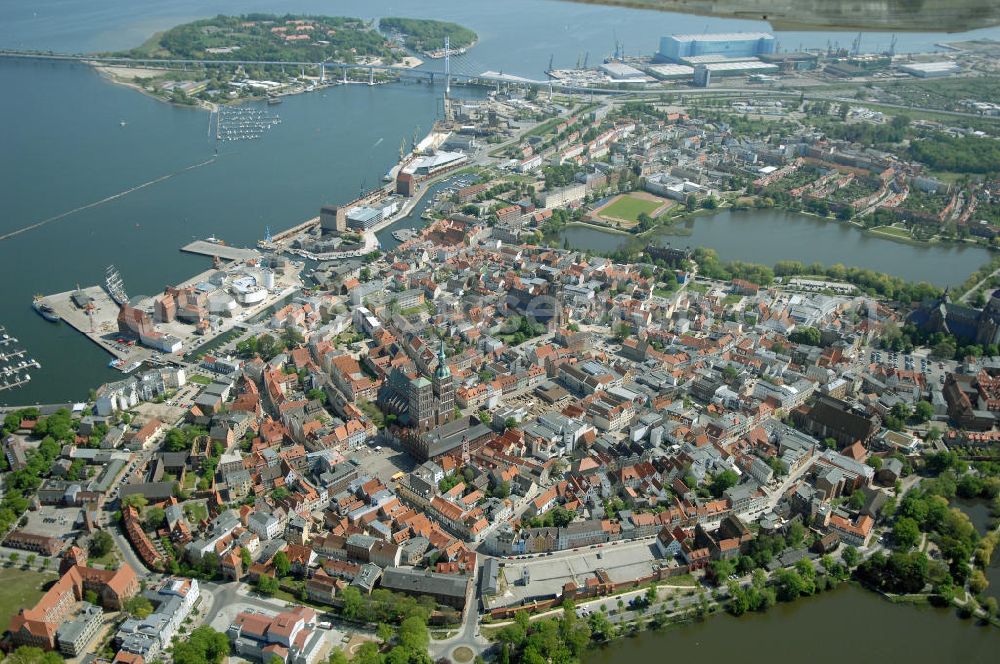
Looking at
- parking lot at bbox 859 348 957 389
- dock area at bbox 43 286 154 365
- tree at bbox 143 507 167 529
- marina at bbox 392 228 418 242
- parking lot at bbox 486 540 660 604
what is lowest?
parking lot at bbox 486 540 660 604

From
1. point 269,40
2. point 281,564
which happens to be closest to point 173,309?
point 281,564

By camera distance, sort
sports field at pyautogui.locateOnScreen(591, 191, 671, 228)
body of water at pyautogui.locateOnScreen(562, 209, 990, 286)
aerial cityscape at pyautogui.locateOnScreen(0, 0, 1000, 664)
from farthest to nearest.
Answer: sports field at pyautogui.locateOnScreen(591, 191, 671, 228) → body of water at pyautogui.locateOnScreen(562, 209, 990, 286) → aerial cityscape at pyautogui.locateOnScreen(0, 0, 1000, 664)

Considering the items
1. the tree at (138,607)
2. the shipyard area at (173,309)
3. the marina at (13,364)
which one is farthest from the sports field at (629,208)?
the tree at (138,607)

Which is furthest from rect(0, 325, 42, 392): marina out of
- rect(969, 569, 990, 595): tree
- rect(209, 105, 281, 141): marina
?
rect(969, 569, 990, 595): tree

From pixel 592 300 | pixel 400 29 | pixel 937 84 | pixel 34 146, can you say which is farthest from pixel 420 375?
pixel 400 29

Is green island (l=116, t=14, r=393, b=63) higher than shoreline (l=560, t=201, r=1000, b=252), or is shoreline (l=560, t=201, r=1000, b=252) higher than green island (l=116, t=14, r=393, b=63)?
green island (l=116, t=14, r=393, b=63)

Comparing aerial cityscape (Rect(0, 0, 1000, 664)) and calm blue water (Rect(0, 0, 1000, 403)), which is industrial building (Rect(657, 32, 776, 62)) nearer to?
calm blue water (Rect(0, 0, 1000, 403))
